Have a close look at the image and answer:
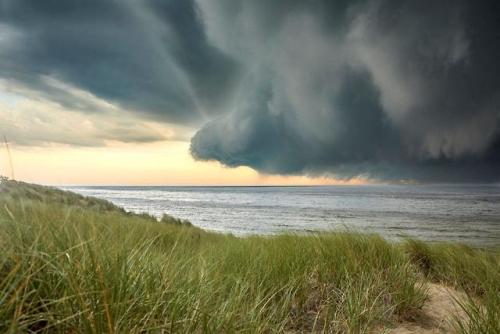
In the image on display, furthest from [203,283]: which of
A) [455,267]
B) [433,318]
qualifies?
[455,267]

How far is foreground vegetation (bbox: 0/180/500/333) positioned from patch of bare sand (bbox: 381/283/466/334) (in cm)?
11

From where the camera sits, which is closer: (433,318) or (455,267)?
(433,318)

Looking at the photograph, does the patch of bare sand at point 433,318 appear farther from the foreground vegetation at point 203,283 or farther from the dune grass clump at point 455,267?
the dune grass clump at point 455,267

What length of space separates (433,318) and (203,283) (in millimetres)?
2533

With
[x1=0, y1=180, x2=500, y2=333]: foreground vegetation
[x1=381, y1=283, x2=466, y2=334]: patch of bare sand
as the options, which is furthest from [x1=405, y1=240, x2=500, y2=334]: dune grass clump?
[x1=381, y1=283, x2=466, y2=334]: patch of bare sand

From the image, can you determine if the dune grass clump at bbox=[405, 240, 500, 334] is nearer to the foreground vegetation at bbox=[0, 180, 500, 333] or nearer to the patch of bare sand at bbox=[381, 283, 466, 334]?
the foreground vegetation at bbox=[0, 180, 500, 333]

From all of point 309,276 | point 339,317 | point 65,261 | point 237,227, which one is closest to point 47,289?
point 65,261

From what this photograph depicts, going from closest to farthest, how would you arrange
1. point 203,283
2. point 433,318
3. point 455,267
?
point 203,283
point 433,318
point 455,267

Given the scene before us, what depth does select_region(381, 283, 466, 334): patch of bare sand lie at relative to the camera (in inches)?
130

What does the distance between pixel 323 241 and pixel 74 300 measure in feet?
13.3

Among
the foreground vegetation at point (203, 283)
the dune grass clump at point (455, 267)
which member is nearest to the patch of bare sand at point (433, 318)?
the foreground vegetation at point (203, 283)

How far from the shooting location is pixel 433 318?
3717mm

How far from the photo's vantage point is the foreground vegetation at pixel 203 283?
1.66 metres

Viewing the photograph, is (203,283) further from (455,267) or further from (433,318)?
(455,267)
